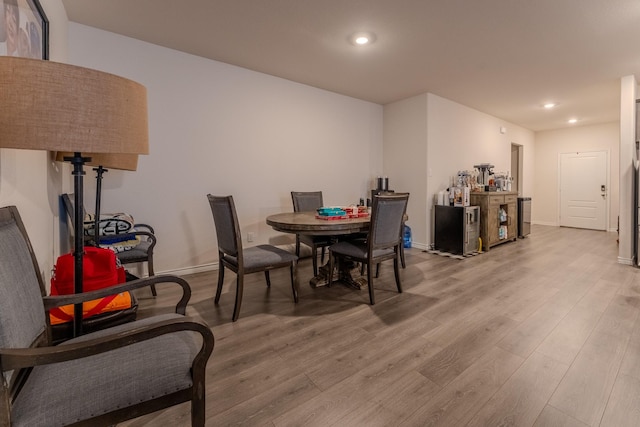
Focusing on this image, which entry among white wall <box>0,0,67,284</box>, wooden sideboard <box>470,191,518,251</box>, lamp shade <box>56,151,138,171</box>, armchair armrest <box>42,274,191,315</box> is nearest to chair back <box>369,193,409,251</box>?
armchair armrest <box>42,274,191,315</box>

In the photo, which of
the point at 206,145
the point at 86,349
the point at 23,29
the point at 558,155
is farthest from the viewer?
the point at 558,155

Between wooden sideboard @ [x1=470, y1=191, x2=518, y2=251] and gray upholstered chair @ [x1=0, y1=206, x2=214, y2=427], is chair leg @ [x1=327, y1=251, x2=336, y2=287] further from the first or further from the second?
wooden sideboard @ [x1=470, y1=191, x2=518, y2=251]

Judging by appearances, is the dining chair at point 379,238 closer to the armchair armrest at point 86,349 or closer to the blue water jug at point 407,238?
the armchair armrest at point 86,349

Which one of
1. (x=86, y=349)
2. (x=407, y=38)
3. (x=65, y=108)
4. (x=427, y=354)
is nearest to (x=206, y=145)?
(x=407, y=38)

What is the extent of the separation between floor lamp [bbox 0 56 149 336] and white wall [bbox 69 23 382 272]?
91.3 inches

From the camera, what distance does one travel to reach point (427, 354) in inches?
70.1

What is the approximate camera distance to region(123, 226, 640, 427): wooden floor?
Result: 134cm

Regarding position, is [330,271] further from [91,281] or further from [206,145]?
[206,145]

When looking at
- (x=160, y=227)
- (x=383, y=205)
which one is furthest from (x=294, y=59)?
(x=160, y=227)

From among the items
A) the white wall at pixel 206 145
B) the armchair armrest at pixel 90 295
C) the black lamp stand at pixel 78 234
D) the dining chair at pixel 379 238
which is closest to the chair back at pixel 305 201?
the white wall at pixel 206 145

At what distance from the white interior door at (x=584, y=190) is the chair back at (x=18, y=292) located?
9101 mm

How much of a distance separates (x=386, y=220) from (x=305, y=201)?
4.88 ft

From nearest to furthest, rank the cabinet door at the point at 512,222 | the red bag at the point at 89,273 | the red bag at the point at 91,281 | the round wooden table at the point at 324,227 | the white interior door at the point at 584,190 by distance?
the red bag at the point at 91,281
the red bag at the point at 89,273
the round wooden table at the point at 324,227
the cabinet door at the point at 512,222
the white interior door at the point at 584,190

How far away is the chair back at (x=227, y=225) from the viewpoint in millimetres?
2148
